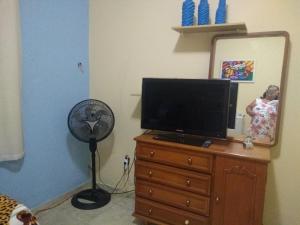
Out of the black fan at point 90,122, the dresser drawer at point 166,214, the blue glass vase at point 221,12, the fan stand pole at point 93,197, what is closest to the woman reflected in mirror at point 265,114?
the blue glass vase at point 221,12

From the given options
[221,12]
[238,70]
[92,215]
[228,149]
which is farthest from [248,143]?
[92,215]

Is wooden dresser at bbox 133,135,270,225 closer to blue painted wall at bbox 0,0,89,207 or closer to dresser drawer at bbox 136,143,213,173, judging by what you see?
dresser drawer at bbox 136,143,213,173

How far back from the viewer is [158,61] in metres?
2.53

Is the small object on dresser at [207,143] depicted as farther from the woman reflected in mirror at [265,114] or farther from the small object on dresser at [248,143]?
the woman reflected in mirror at [265,114]

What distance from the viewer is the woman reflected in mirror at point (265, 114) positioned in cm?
206

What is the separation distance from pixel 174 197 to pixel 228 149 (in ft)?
1.90

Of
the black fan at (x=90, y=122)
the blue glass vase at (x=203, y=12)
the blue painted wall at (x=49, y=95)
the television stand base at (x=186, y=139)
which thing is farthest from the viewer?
the black fan at (x=90, y=122)

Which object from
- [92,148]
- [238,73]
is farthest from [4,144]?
[238,73]

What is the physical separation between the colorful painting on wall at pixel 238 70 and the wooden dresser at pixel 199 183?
55 cm

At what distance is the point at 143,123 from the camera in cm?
229

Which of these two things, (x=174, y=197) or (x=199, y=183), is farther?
(x=174, y=197)

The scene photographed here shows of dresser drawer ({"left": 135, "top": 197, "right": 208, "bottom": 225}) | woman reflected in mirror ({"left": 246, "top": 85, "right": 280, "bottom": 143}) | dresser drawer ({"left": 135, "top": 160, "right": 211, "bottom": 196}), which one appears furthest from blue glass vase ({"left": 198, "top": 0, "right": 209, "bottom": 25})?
dresser drawer ({"left": 135, "top": 197, "right": 208, "bottom": 225})

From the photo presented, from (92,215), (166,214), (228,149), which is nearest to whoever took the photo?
(228,149)

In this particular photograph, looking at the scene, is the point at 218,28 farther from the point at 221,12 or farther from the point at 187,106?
the point at 187,106
